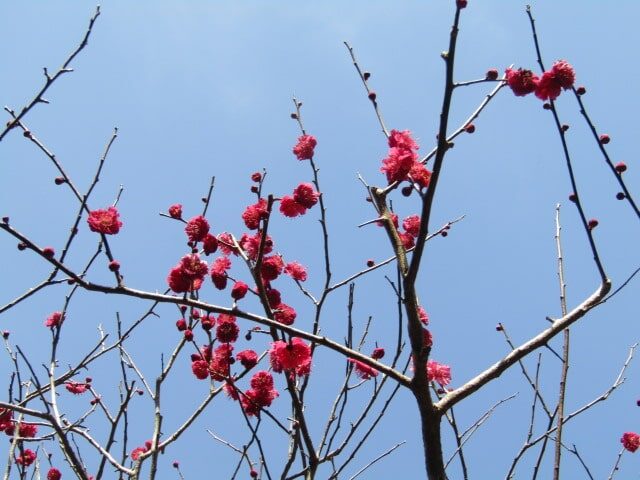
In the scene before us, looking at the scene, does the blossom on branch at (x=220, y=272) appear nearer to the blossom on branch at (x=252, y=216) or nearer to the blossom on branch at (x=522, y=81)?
the blossom on branch at (x=252, y=216)

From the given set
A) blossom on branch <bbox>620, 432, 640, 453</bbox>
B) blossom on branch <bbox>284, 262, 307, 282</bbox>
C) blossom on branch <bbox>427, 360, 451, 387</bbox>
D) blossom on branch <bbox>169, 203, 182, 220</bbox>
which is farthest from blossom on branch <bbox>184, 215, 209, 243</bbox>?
blossom on branch <bbox>620, 432, 640, 453</bbox>

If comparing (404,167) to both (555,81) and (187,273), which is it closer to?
(555,81)

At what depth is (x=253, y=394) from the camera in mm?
3254

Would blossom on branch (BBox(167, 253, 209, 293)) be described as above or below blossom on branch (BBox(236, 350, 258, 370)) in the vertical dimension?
above

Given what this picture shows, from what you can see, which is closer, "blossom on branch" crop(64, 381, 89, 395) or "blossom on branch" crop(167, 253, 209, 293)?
"blossom on branch" crop(167, 253, 209, 293)

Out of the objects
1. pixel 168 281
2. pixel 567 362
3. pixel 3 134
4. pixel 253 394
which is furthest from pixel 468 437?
pixel 3 134

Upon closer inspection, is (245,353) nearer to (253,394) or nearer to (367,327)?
(253,394)

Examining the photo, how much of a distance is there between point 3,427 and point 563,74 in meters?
4.36

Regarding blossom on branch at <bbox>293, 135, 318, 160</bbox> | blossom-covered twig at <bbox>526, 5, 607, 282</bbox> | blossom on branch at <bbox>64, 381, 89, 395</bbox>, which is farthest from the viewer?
blossom on branch at <bbox>64, 381, 89, 395</bbox>

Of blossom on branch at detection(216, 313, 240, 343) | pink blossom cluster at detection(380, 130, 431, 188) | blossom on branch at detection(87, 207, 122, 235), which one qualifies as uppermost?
pink blossom cluster at detection(380, 130, 431, 188)

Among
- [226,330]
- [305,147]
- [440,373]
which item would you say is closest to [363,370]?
[440,373]


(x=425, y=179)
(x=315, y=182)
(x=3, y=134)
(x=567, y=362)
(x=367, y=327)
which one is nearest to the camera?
(x=3, y=134)

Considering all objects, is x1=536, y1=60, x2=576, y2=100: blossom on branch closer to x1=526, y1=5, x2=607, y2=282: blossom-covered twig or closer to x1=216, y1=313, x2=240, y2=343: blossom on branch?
x1=526, y1=5, x2=607, y2=282: blossom-covered twig

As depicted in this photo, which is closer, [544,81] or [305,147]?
[544,81]
